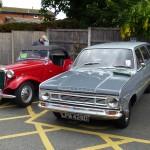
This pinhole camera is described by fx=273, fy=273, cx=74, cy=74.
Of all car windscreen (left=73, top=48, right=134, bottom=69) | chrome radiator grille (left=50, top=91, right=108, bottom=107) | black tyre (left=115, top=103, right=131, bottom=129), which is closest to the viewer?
chrome radiator grille (left=50, top=91, right=108, bottom=107)

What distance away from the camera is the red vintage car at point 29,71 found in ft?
24.4

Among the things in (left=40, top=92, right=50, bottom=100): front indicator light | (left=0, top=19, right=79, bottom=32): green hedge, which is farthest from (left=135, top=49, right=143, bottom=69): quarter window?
(left=0, top=19, right=79, bottom=32): green hedge

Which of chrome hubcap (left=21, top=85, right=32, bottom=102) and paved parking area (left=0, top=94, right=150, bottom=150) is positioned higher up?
chrome hubcap (left=21, top=85, right=32, bottom=102)

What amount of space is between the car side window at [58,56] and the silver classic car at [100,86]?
2.05 metres

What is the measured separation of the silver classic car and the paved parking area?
0.32m

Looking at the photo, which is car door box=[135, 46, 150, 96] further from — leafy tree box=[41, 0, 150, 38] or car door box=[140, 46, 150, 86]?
leafy tree box=[41, 0, 150, 38]

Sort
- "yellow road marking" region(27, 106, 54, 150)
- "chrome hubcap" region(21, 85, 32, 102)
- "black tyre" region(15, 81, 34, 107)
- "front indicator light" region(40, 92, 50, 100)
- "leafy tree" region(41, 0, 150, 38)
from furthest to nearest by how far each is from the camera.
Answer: "leafy tree" region(41, 0, 150, 38)
"chrome hubcap" region(21, 85, 32, 102)
"black tyre" region(15, 81, 34, 107)
"front indicator light" region(40, 92, 50, 100)
"yellow road marking" region(27, 106, 54, 150)

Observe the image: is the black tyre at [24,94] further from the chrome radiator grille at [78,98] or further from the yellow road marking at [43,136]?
the chrome radiator grille at [78,98]

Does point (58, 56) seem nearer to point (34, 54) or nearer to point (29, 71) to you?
point (34, 54)

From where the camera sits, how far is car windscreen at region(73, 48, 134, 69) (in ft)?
21.7

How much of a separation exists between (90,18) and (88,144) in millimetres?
9751

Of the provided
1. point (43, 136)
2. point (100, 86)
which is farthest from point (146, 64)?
point (43, 136)

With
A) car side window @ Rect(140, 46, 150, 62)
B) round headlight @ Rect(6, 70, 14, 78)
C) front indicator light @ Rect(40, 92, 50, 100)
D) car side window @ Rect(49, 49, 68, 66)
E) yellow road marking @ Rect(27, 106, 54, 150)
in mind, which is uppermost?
car side window @ Rect(140, 46, 150, 62)

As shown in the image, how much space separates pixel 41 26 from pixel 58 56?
20.5ft
